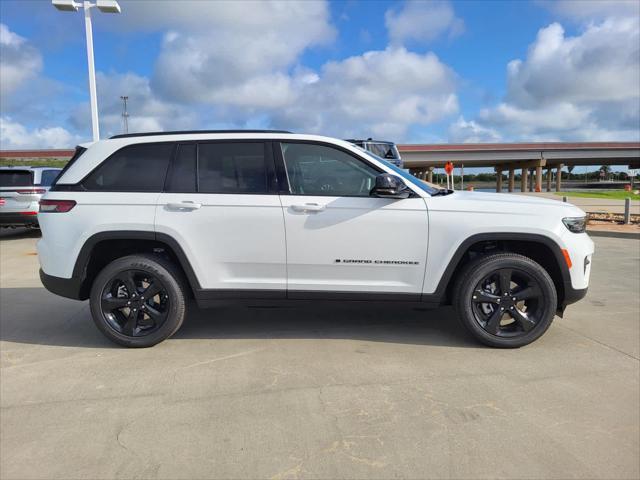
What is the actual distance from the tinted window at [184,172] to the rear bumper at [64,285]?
1.15 metres

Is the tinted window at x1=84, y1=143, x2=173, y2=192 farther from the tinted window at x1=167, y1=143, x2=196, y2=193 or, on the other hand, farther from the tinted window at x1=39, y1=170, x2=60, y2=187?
the tinted window at x1=39, y1=170, x2=60, y2=187

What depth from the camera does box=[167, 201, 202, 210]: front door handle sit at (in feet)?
13.1

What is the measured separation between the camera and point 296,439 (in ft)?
8.98

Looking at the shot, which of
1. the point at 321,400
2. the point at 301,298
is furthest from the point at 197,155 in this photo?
the point at 321,400

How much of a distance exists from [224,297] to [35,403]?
154 centimetres

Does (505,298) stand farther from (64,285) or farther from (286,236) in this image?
(64,285)

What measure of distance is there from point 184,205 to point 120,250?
2.69 feet

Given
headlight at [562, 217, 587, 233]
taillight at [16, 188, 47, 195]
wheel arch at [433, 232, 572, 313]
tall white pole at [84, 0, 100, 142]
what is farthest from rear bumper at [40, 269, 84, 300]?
tall white pole at [84, 0, 100, 142]

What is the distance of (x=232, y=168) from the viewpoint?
4105 millimetres

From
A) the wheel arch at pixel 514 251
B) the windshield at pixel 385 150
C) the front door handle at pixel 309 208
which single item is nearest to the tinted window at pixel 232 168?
the front door handle at pixel 309 208

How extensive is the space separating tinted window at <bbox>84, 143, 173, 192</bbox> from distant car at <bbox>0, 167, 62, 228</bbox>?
26.7 ft

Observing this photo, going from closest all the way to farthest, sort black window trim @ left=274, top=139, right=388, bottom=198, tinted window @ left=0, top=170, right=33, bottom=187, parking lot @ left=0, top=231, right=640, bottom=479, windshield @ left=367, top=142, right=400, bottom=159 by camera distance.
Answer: parking lot @ left=0, top=231, right=640, bottom=479 → black window trim @ left=274, top=139, right=388, bottom=198 → tinted window @ left=0, top=170, right=33, bottom=187 → windshield @ left=367, top=142, right=400, bottom=159

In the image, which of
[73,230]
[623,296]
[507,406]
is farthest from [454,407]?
[623,296]

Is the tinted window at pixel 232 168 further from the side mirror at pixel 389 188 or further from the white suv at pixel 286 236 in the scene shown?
the side mirror at pixel 389 188
